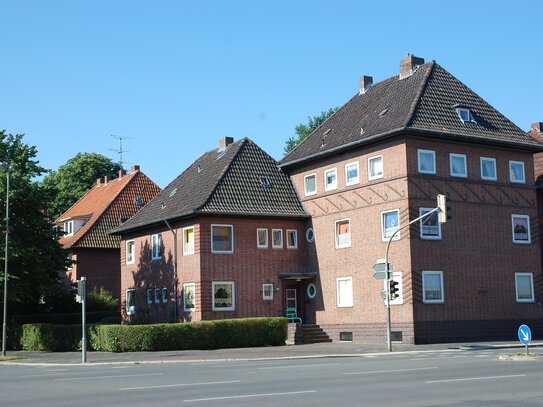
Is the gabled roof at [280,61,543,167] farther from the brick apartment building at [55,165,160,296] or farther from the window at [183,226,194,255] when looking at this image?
the brick apartment building at [55,165,160,296]

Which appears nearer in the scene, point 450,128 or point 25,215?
point 450,128

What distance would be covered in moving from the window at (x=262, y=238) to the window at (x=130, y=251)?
9.59 m

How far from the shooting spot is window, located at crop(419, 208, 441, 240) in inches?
1515

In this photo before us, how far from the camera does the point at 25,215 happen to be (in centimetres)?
4303

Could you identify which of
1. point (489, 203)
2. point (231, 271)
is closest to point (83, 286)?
point (231, 271)

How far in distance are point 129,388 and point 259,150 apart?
31.4m

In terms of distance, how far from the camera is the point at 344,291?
42031 millimetres

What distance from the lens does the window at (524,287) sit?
41250 mm

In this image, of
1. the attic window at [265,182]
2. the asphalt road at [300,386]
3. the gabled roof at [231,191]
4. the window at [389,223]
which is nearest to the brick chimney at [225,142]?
the gabled roof at [231,191]

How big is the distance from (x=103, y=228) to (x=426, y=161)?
2800 cm

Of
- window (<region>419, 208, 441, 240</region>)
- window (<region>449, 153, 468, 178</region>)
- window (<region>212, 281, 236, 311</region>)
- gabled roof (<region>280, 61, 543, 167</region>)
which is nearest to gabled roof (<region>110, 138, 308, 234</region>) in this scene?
gabled roof (<region>280, 61, 543, 167</region>)

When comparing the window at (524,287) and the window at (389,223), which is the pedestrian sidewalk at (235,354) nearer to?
the window at (389,223)

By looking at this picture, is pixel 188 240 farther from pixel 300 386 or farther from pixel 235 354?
pixel 300 386

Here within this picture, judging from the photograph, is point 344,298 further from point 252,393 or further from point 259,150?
point 252,393
